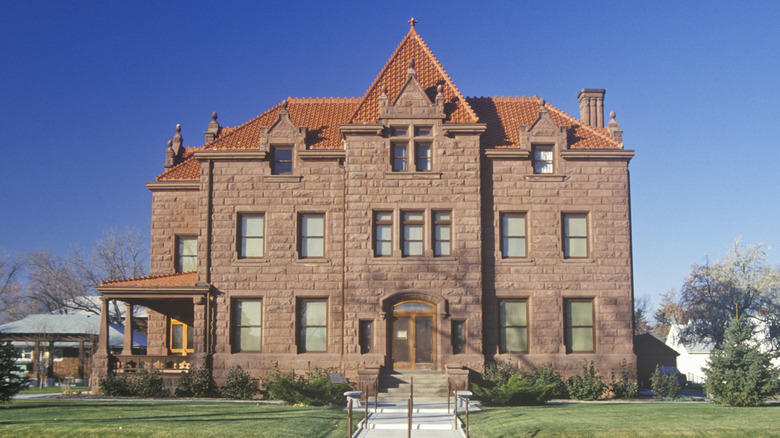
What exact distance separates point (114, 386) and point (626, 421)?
16.8 m

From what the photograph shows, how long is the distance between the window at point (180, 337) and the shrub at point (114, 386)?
4112 millimetres

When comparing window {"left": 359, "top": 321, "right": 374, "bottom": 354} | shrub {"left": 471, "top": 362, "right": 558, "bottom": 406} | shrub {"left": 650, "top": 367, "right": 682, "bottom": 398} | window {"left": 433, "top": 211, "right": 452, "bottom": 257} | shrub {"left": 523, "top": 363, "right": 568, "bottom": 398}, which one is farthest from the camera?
window {"left": 433, "top": 211, "right": 452, "bottom": 257}

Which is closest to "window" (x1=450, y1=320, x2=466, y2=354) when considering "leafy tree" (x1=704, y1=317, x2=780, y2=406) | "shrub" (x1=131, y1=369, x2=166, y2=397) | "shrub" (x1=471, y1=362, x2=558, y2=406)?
"shrub" (x1=471, y1=362, x2=558, y2=406)

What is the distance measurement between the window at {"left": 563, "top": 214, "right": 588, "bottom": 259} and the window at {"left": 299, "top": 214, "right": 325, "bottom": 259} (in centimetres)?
871

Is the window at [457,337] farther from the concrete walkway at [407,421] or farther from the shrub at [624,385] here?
the shrub at [624,385]

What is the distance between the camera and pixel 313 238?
28.0 metres

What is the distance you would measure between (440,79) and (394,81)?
68.4 inches

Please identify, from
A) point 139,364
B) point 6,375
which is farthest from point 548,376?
point 6,375

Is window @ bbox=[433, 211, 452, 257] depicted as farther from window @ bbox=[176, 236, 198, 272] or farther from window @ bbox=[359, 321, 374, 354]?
window @ bbox=[176, 236, 198, 272]

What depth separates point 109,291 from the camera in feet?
89.2

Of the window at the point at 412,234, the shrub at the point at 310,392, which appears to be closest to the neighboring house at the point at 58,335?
the window at the point at 412,234

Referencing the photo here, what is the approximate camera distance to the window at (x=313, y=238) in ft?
91.8

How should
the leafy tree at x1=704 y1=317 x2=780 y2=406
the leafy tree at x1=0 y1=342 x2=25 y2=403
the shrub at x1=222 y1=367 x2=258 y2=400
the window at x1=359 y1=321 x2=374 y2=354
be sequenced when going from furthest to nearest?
1. the window at x1=359 y1=321 x2=374 y2=354
2. the shrub at x1=222 y1=367 x2=258 y2=400
3. the leafy tree at x1=704 y1=317 x2=780 y2=406
4. the leafy tree at x1=0 y1=342 x2=25 y2=403

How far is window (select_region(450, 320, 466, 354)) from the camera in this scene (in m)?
26.7
